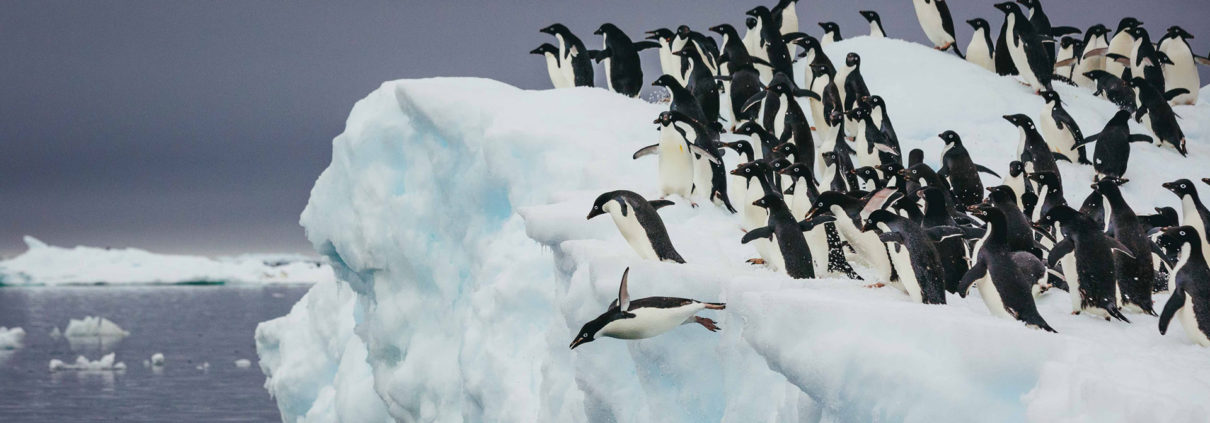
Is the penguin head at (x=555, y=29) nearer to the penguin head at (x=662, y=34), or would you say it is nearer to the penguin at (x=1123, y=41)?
the penguin head at (x=662, y=34)

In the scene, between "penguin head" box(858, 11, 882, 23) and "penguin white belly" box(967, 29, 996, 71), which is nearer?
"penguin white belly" box(967, 29, 996, 71)

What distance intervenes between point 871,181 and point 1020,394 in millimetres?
5477

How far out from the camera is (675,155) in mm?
8984

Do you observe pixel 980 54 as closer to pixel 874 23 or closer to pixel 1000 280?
pixel 874 23

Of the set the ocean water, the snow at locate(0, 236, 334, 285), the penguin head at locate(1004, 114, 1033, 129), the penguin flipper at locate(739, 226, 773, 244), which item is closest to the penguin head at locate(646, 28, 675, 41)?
the penguin head at locate(1004, 114, 1033, 129)

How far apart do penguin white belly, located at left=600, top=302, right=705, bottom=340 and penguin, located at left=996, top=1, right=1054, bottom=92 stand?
353 inches

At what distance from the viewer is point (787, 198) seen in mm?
9055

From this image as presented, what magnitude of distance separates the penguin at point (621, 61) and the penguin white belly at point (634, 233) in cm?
553

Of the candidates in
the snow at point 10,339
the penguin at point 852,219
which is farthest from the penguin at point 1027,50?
the snow at point 10,339

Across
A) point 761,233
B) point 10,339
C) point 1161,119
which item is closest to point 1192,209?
point 761,233

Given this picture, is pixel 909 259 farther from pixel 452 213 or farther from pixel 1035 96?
pixel 1035 96

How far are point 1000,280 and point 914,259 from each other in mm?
438

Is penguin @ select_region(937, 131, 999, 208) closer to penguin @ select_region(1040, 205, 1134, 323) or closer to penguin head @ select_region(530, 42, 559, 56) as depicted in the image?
penguin @ select_region(1040, 205, 1134, 323)

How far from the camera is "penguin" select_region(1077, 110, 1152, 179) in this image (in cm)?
1157
